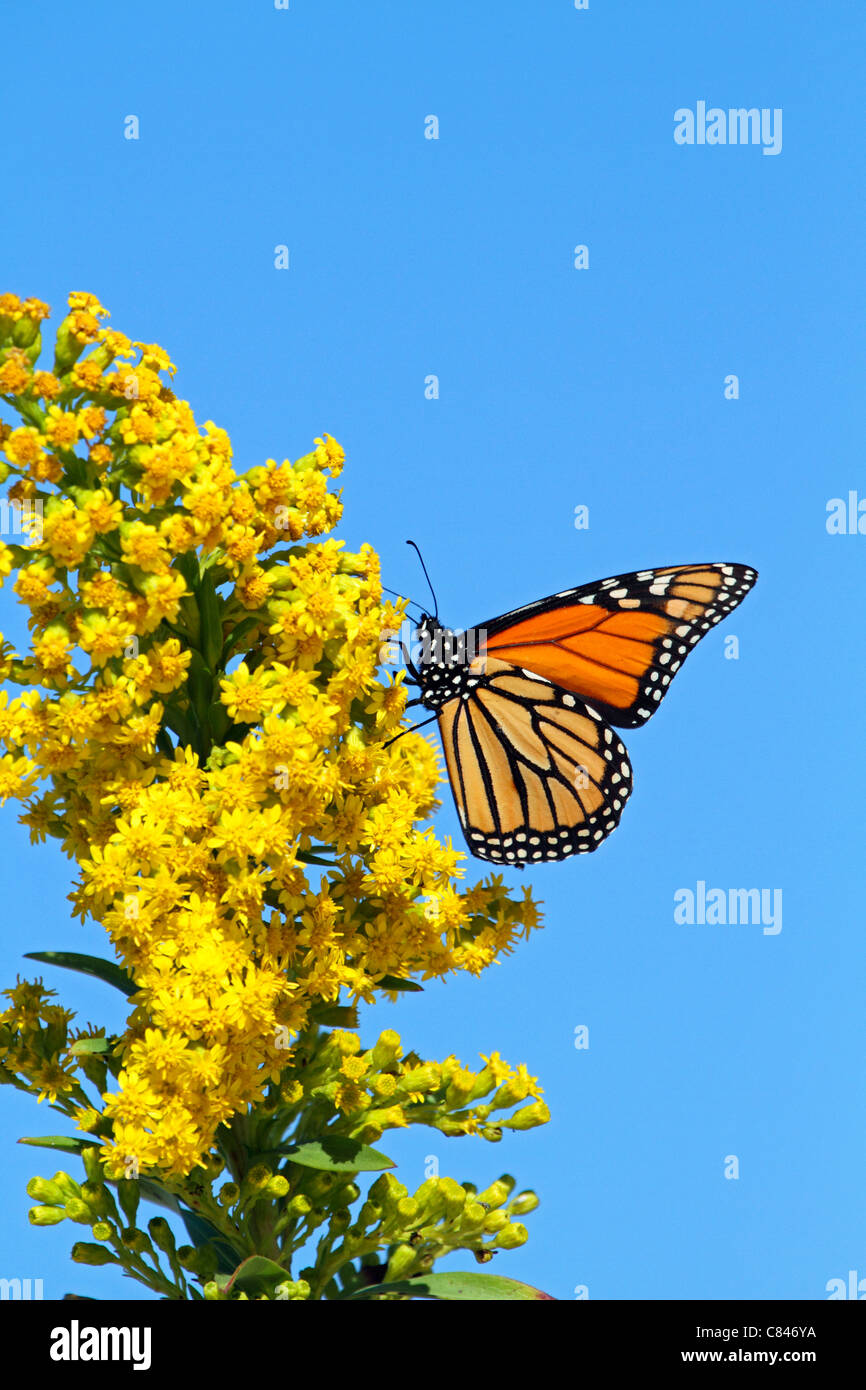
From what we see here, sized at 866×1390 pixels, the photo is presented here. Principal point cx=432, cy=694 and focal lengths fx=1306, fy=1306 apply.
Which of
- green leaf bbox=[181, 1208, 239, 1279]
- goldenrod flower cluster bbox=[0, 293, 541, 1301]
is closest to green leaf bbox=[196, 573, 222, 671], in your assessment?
goldenrod flower cluster bbox=[0, 293, 541, 1301]

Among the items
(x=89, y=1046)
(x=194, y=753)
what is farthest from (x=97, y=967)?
(x=194, y=753)

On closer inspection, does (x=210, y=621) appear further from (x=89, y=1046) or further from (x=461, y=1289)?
(x=461, y=1289)

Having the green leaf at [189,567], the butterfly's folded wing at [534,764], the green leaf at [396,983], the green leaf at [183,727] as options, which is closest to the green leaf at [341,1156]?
the green leaf at [396,983]

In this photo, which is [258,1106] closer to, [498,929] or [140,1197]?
[140,1197]

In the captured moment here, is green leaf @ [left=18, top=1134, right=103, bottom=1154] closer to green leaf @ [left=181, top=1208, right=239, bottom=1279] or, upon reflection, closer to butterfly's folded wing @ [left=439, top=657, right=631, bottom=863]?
green leaf @ [left=181, top=1208, right=239, bottom=1279]
